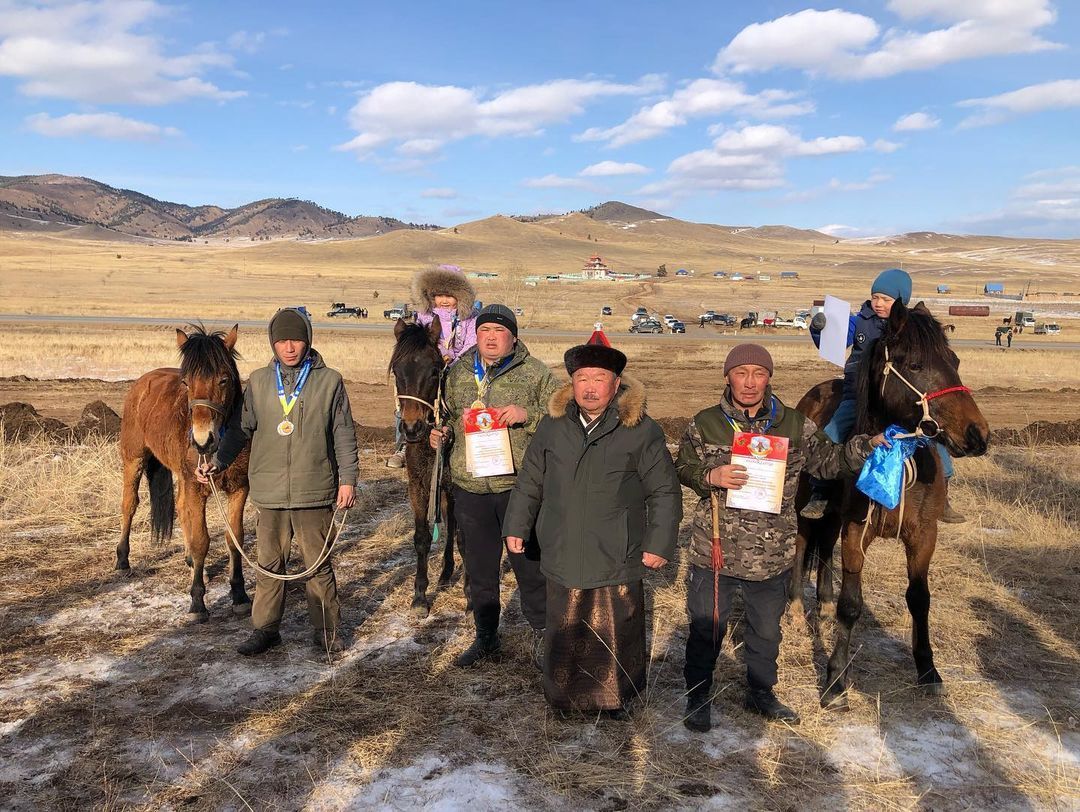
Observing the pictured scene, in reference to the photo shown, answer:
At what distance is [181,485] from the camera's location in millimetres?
5594

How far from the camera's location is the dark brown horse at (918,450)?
381cm

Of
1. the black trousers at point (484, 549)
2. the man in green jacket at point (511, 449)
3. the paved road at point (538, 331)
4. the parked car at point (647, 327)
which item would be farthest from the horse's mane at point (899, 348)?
the parked car at point (647, 327)

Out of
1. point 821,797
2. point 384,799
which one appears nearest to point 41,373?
point 384,799

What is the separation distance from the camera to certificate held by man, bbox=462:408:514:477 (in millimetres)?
4543

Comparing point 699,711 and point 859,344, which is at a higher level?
point 859,344

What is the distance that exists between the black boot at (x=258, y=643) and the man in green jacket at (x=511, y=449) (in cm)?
136

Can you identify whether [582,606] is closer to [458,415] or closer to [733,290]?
[458,415]

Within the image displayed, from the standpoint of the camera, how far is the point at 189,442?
5.38 metres

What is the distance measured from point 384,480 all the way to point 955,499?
761 cm

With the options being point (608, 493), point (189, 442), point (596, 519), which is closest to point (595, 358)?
point (608, 493)

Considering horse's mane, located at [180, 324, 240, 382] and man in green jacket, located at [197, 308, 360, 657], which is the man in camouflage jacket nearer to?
man in green jacket, located at [197, 308, 360, 657]

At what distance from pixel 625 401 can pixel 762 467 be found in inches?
31.9

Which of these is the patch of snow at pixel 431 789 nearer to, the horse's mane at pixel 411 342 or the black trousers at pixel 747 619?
the black trousers at pixel 747 619

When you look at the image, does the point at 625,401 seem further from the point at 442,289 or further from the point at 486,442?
the point at 442,289
